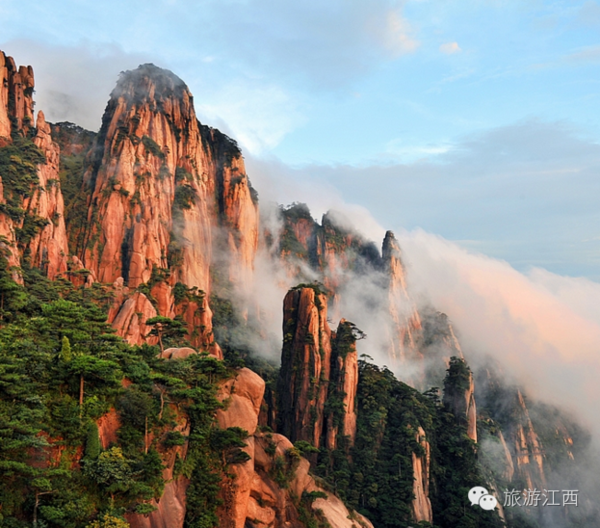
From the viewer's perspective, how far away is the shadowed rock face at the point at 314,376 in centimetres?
6228

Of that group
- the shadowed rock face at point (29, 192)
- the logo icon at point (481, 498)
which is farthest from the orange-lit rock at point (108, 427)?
the logo icon at point (481, 498)

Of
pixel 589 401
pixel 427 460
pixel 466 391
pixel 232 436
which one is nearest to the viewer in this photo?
pixel 232 436

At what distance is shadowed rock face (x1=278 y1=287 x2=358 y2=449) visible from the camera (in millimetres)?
62281

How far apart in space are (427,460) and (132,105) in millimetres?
60397

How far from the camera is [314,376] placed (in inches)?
2506

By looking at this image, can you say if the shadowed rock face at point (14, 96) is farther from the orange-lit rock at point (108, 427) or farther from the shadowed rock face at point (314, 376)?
the orange-lit rock at point (108, 427)

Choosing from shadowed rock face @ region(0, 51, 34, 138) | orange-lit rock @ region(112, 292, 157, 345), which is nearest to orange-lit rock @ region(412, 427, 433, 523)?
orange-lit rock @ region(112, 292, 157, 345)

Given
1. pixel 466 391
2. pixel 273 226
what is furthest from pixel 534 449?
pixel 273 226

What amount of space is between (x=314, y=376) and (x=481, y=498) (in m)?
22.6

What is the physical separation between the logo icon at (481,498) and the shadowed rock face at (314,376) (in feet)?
47.0

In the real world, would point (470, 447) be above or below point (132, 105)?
below

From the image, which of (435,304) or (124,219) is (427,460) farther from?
(435,304)

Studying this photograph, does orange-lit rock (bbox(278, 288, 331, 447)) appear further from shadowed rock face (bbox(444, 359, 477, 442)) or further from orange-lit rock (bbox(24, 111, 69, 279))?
orange-lit rock (bbox(24, 111, 69, 279))

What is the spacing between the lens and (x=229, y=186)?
297 feet
